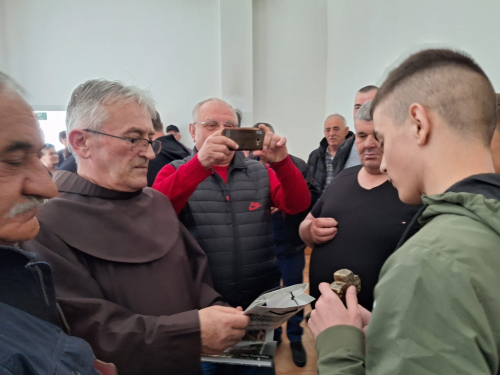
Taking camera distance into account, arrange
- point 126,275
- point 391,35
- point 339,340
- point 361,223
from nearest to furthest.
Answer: point 339,340, point 126,275, point 361,223, point 391,35

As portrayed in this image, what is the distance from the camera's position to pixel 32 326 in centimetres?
72

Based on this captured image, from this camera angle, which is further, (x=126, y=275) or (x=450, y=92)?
(x=126, y=275)

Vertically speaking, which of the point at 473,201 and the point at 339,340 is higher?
the point at 473,201

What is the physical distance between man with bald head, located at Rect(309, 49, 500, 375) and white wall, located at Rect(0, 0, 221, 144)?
563cm

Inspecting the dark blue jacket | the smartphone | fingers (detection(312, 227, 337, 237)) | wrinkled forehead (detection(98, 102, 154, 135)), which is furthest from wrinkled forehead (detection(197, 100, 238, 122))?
the dark blue jacket

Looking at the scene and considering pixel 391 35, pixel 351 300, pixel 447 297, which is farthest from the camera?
pixel 391 35

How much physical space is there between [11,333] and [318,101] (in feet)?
20.3

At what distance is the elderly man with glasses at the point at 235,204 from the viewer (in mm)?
1635

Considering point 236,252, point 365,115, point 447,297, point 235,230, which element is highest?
point 365,115

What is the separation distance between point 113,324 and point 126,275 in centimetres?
20

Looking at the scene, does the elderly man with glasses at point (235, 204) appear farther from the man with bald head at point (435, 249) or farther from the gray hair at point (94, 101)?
the man with bald head at point (435, 249)

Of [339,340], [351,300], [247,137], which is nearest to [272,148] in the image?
[247,137]

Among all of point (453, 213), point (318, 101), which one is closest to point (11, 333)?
point (453, 213)

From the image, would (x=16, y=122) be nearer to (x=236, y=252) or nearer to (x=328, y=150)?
(x=236, y=252)
